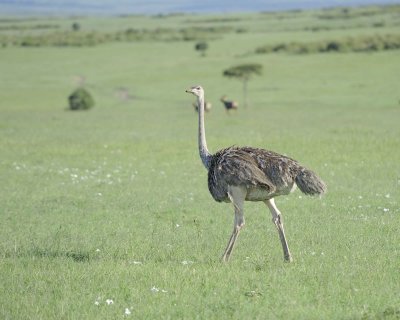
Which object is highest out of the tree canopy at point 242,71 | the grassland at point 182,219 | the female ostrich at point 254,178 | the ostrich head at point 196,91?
the ostrich head at point 196,91

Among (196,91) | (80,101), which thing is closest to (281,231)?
(196,91)

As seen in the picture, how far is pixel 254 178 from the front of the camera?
10008 millimetres

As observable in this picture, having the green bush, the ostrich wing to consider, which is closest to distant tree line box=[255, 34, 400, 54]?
the green bush

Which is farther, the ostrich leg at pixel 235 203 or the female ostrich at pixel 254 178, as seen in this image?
the ostrich leg at pixel 235 203

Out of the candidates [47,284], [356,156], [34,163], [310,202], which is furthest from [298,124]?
[47,284]

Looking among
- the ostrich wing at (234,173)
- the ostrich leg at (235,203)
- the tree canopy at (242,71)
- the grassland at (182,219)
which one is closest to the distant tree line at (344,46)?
the tree canopy at (242,71)

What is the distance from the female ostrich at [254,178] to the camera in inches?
394

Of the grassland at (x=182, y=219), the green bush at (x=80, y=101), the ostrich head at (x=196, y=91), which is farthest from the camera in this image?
the green bush at (x=80, y=101)

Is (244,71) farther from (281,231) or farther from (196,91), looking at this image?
(281,231)

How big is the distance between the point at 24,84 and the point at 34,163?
3137 centimetres

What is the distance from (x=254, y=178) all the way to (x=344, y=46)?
2138 inches

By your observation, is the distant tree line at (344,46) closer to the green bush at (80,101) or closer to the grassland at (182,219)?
the grassland at (182,219)

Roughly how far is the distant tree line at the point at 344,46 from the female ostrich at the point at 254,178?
53.0 m

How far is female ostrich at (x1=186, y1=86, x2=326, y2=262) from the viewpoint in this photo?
10000 millimetres
